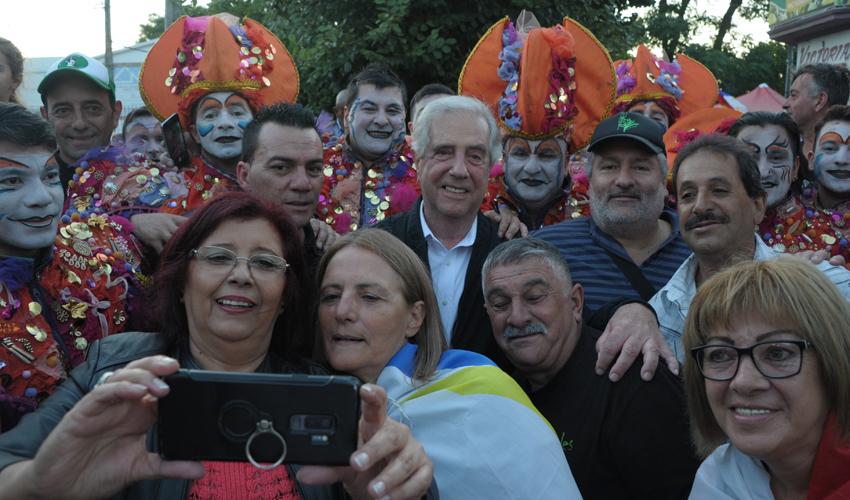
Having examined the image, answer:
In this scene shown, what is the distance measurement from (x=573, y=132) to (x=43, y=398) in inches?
142

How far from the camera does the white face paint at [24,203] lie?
2.82 m

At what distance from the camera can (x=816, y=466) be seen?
234 centimetres

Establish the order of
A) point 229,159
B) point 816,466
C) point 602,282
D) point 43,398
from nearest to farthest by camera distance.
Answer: point 816,466 → point 43,398 → point 602,282 → point 229,159

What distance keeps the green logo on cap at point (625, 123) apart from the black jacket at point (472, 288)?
0.78m

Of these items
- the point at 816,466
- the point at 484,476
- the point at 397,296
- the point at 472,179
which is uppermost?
the point at 472,179

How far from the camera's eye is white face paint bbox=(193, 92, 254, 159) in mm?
4570

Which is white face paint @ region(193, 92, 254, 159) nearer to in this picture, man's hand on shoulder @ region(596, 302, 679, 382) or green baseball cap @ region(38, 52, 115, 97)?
green baseball cap @ region(38, 52, 115, 97)

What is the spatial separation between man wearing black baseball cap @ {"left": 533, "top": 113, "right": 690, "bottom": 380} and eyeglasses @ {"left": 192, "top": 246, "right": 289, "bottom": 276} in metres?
1.64


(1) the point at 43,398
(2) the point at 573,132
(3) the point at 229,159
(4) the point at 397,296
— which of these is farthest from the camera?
(2) the point at 573,132

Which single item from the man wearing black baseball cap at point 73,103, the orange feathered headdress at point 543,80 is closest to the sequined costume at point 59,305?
the man wearing black baseball cap at point 73,103

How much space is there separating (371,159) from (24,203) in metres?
2.84

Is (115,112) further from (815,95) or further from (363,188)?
(815,95)

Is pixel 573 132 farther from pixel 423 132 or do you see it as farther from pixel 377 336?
pixel 377 336

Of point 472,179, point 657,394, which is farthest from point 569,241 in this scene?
point 657,394
